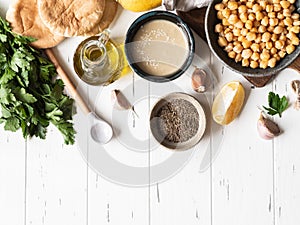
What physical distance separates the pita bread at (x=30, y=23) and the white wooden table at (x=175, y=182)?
0.04 meters

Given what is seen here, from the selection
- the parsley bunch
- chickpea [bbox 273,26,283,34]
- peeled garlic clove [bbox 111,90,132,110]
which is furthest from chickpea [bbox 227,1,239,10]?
the parsley bunch

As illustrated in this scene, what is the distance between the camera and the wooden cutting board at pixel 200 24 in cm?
140

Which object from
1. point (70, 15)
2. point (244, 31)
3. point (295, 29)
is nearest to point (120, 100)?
point (70, 15)

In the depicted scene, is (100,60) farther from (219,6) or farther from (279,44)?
(279,44)

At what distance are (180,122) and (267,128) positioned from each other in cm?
20

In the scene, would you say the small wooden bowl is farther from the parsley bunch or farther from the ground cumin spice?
the parsley bunch

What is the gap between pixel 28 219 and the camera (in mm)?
1503

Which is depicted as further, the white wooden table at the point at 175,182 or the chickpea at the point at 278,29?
the white wooden table at the point at 175,182

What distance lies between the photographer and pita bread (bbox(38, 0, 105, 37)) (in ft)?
4.58

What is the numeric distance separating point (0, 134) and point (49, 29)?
29 centimetres

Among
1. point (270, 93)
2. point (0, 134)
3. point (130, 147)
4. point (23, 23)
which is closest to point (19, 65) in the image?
point (23, 23)

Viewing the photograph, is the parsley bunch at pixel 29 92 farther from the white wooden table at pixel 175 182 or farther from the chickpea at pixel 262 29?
the chickpea at pixel 262 29

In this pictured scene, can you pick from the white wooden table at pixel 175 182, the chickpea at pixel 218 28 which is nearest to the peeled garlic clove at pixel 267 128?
the white wooden table at pixel 175 182

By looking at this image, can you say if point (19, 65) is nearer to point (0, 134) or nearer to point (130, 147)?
point (0, 134)
